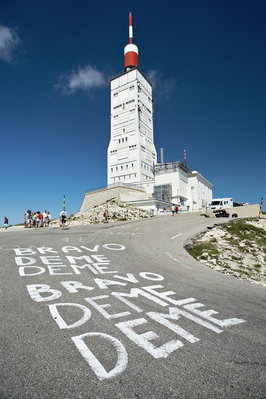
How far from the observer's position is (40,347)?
3.05 meters

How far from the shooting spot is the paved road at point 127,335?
240 cm

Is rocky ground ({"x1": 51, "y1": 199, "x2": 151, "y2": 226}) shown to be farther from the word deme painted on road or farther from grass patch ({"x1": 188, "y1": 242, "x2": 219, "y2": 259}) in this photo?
the word deme painted on road

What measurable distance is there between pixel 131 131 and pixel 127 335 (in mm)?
62472

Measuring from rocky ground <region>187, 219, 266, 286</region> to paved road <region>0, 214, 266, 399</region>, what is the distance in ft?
Result: 7.45

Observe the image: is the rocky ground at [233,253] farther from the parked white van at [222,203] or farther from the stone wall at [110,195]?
the stone wall at [110,195]

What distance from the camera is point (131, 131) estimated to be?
2451 inches

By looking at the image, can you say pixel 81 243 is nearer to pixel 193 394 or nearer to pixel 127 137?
pixel 193 394

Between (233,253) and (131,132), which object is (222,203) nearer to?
(131,132)

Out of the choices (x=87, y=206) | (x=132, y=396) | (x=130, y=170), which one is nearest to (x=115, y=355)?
(x=132, y=396)

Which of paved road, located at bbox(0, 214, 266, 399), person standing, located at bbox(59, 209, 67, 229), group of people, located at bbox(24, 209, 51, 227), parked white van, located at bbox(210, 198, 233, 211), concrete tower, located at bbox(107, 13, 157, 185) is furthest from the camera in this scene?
concrete tower, located at bbox(107, 13, 157, 185)

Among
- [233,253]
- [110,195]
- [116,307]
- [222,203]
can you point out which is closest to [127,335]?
[116,307]

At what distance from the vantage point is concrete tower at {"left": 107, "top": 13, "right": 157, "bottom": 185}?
60.6 m

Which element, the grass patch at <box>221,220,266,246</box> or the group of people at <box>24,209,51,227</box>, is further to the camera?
the group of people at <box>24,209,51,227</box>

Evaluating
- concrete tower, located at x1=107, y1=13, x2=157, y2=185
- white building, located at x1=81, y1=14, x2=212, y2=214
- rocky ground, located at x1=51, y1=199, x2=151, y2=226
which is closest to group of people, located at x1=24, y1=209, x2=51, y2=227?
rocky ground, located at x1=51, y1=199, x2=151, y2=226
